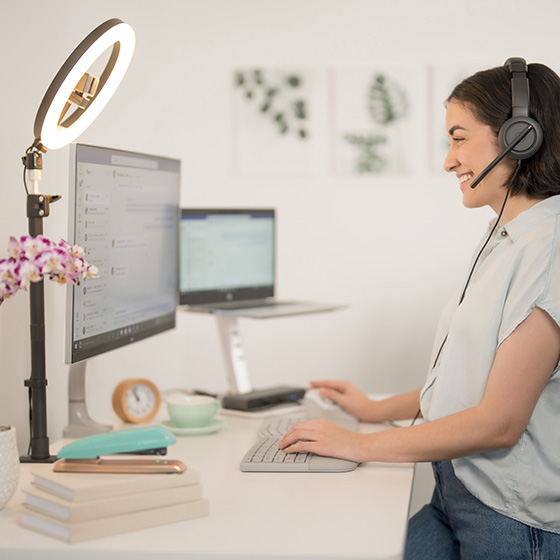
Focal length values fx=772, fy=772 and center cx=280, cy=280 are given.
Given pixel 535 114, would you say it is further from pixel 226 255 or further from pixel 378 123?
pixel 378 123

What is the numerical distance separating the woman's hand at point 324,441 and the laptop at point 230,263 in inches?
21.4

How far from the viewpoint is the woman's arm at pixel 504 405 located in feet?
3.84

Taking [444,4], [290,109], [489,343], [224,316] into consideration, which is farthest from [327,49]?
[489,343]

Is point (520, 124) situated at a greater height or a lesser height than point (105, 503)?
greater

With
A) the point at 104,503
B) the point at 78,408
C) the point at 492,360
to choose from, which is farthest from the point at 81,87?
the point at 492,360

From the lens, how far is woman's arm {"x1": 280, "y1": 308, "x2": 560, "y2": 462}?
117cm

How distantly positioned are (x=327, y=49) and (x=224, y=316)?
1.60 meters

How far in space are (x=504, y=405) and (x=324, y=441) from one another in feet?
1.02

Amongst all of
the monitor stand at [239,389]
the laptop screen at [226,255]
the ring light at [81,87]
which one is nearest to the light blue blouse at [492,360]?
the monitor stand at [239,389]

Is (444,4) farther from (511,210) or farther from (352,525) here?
(352,525)

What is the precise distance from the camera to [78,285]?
1.32 meters

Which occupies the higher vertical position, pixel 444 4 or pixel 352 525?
pixel 444 4

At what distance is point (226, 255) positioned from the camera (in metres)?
2.06

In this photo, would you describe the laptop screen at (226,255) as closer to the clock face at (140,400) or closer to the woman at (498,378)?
the clock face at (140,400)
